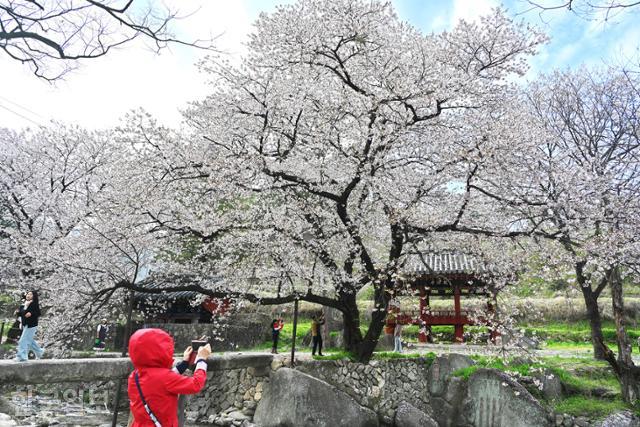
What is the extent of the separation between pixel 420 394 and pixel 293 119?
7.39 metres

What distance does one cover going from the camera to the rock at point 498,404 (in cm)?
880

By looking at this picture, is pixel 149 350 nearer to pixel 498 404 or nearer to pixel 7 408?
pixel 498 404

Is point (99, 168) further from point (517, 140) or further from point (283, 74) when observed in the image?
point (517, 140)

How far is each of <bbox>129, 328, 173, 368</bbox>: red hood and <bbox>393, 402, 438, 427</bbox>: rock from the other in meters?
7.89

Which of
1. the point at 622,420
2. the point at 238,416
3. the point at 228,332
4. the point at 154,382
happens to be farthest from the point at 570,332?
the point at 154,382

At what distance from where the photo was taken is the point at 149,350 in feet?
9.16

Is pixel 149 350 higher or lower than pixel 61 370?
higher

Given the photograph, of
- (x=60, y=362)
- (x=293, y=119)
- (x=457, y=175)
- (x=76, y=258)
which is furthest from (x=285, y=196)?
(x=60, y=362)

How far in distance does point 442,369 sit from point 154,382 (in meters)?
9.12

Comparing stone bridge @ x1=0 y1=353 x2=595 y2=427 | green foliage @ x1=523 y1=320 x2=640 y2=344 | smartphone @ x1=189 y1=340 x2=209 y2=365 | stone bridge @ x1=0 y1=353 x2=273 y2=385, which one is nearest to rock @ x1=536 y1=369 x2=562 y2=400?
stone bridge @ x1=0 y1=353 x2=595 y2=427

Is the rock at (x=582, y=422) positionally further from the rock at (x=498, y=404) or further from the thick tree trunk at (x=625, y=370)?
the thick tree trunk at (x=625, y=370)

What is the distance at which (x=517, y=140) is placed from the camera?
8.10 metres

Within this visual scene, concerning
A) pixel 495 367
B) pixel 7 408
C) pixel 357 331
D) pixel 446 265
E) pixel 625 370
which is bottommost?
pixel 7 408

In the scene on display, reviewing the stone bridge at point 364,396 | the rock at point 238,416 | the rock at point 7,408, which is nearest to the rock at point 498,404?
the stone bridge at point 364,396
